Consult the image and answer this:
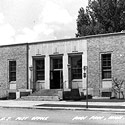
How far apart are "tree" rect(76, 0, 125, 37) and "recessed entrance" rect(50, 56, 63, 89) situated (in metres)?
20.1

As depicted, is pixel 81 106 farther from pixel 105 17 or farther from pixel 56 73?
pixel 105 17

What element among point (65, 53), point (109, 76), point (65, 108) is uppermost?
point (65, 53)

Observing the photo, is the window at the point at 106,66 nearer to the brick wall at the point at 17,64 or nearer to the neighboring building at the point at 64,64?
the neighboring building at the point at 64,64

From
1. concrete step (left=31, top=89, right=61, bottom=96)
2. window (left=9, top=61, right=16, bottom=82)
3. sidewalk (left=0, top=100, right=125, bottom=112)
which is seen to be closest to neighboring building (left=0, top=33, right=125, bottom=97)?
window (left=9, top=61, right=16, bottom=82)

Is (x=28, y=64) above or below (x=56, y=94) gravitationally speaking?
above

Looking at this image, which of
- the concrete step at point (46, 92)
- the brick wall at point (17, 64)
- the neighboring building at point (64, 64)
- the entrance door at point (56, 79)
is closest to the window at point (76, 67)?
the neighboring building at point (64, 64)

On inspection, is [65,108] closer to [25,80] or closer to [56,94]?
[56,94]

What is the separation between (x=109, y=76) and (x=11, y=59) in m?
13.3

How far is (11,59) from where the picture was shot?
44.7m

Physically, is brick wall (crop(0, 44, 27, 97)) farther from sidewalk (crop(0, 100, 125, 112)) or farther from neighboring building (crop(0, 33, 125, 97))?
sidewalk (crop(0, 100, 125, 112))

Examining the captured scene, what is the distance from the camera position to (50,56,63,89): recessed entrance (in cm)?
4128

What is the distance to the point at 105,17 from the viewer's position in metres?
61.2

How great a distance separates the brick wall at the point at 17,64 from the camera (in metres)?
43.4

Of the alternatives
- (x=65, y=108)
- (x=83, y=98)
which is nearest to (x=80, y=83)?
(x=83, y=98)
